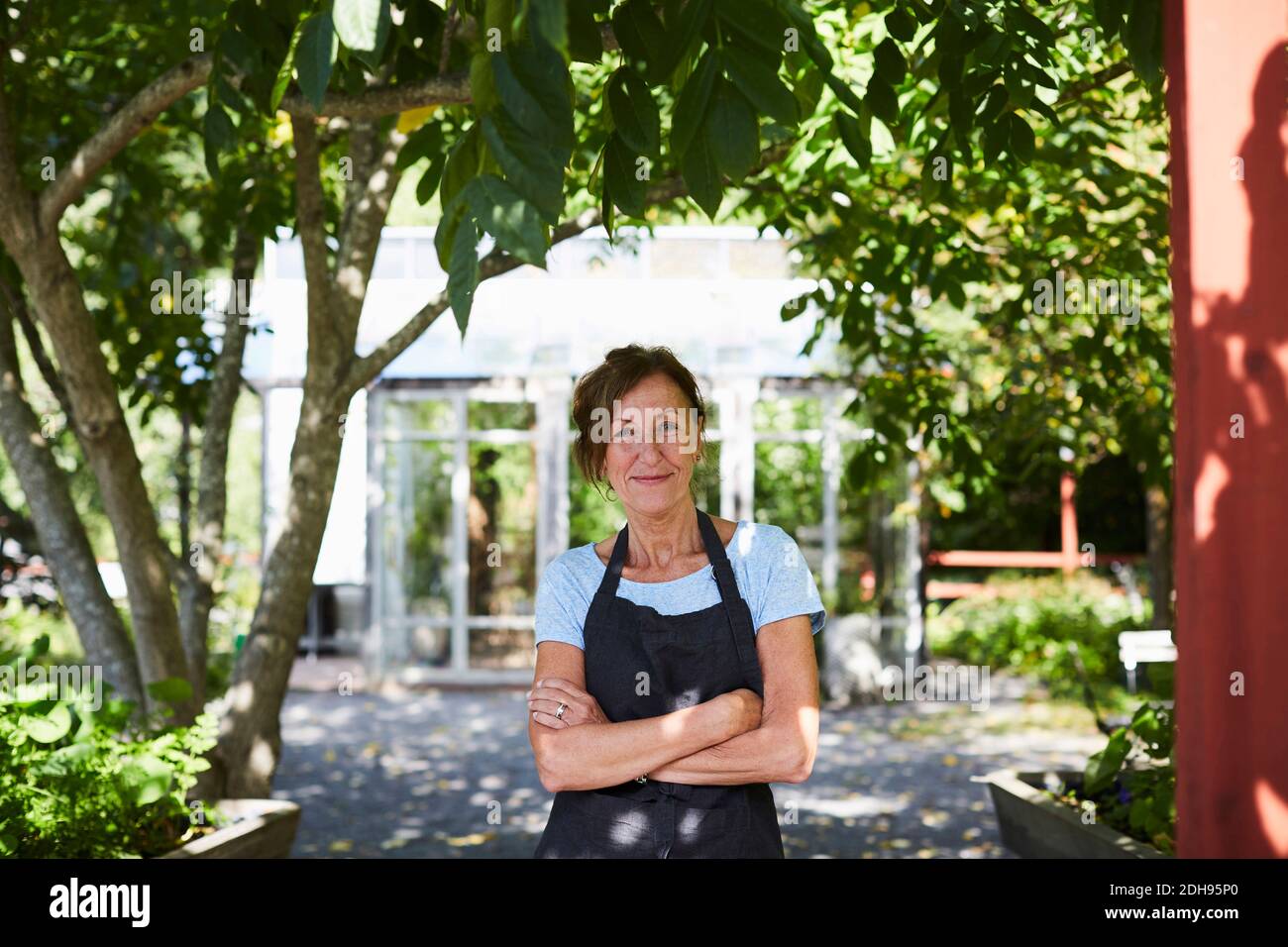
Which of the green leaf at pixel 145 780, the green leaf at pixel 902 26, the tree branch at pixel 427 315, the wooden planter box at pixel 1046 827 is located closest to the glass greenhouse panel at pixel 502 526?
the wooden planter box at pixel 1046 827

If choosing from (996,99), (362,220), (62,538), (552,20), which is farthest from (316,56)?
(62,538)

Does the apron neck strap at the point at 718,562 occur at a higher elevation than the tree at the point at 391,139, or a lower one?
lower

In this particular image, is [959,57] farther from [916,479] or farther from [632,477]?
[916,479]

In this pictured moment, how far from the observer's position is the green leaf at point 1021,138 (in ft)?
10.3

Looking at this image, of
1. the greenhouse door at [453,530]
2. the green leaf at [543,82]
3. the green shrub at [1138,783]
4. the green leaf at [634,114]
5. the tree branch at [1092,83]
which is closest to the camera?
the green leaf at [543,82]

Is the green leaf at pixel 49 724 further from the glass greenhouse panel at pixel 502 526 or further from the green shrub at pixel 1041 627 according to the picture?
the green shrub at pixel 1041 627

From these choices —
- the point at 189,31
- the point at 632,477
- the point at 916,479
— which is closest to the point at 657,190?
the point at 189,31

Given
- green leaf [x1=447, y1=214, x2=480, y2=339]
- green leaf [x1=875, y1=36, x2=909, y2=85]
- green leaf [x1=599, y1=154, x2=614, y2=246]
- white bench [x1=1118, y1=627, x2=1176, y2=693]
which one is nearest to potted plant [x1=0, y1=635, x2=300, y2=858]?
green leaf [x1=599, y1=154, x2=614, y2=246]

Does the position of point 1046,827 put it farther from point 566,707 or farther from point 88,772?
point 88,772

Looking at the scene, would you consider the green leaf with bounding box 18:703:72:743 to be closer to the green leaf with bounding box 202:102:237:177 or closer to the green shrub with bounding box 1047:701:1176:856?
the green leaf with bounding box 202:102:237:177

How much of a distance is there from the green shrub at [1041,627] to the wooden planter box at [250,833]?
9.50 m

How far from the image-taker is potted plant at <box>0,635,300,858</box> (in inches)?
149

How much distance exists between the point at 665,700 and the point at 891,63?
1.39m
